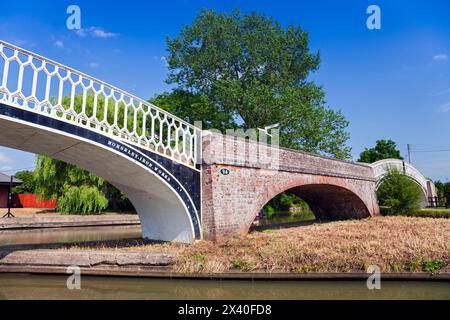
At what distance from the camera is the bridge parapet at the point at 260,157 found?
998 cm

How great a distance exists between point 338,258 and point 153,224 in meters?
6.05

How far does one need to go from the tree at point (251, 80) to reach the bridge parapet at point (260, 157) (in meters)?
6.96

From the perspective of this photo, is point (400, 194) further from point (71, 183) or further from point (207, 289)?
point (71, 183)

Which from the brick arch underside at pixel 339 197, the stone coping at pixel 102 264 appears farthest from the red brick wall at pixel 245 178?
the stone coping at pixel 102 264

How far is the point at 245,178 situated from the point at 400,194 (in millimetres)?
12214

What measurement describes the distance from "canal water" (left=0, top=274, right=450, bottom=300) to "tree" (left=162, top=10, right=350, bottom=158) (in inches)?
592

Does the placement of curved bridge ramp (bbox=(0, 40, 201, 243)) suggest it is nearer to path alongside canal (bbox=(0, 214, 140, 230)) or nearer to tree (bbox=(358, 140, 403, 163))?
path alongside canal (bbox=(0, 214, 140, 230))

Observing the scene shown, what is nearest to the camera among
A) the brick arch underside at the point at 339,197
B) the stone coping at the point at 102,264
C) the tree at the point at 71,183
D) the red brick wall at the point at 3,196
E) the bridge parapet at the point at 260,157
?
the stone coping at the point at 102,264

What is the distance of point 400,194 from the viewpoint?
18312 mm

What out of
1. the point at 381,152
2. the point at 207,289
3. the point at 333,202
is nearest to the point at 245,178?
the point at 207,289

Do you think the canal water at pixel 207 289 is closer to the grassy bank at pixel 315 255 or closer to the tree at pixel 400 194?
the grassy bank at pixel 315 255

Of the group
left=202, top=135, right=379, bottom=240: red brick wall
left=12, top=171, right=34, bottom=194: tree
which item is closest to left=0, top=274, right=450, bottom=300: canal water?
left=202, top=135, right=379, bottom=240: red brick wall

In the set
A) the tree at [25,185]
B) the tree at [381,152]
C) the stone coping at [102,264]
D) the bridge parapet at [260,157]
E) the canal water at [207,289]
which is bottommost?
the canal water at [207,289]
